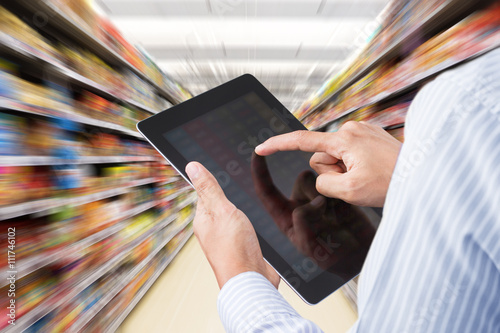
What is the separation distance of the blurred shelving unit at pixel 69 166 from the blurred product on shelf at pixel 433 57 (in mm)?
1905

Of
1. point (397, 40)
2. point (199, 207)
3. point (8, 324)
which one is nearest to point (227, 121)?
point (199, 207)

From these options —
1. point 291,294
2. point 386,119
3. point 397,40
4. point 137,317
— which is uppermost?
point 397,40

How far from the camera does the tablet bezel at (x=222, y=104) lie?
0.79 m

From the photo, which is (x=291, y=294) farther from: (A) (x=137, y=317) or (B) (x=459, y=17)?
(B) (x=459, y=17)

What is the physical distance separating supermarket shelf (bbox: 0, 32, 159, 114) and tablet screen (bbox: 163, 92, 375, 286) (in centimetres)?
99

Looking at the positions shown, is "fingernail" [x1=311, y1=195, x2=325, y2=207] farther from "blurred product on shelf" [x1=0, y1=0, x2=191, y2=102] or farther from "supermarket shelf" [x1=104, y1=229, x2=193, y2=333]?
"supermarket shelf" [x1=104, y1=229, x2=193, y2=333]

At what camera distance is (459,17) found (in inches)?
57.4

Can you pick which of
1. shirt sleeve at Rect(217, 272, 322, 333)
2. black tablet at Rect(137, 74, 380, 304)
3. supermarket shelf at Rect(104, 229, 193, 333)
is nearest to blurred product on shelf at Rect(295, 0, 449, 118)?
black tablet at Rect(137, 74, 380, 304)

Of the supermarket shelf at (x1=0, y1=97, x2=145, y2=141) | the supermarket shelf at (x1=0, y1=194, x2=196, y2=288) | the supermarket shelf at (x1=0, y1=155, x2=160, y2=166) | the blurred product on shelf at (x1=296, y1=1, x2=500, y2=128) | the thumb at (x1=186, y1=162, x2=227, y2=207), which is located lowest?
the blurred product on shelf at (x1=296, y1=1, x2=500, y2=128)

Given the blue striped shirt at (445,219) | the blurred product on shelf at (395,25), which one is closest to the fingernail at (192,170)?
the blue striped shirt at (445,219)

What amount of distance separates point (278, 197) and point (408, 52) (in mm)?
1528

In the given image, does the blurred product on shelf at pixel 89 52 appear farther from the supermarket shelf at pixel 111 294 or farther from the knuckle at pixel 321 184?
the supermarket shelf at pixel 111 294

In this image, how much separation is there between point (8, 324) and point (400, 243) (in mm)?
1645

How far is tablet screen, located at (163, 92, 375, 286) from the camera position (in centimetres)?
82
